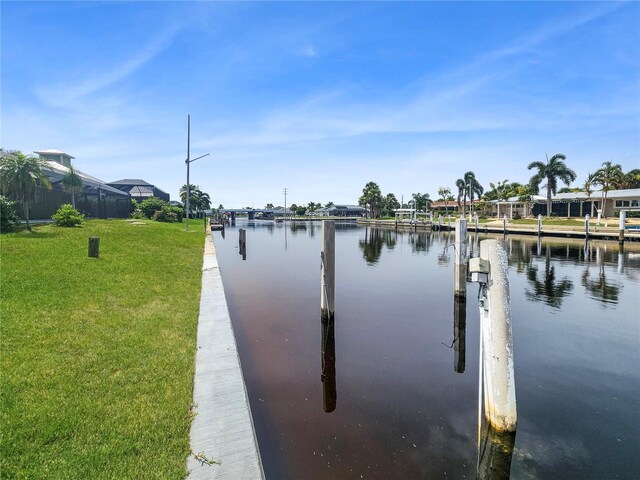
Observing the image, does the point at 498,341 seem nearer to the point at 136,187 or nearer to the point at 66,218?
the point at 66,218

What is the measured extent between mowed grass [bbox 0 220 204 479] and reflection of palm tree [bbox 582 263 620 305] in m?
15.0

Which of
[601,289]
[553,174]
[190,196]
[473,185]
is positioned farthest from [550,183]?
[190,196]

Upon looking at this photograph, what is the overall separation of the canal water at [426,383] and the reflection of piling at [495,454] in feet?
0.07

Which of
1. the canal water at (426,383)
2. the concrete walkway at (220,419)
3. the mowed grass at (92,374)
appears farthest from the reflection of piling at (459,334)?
the mowed grass at (92,374)

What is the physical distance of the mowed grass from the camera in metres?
3.67

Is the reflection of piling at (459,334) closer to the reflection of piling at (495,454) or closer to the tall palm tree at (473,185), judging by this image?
the reflection of piling at (495,454)

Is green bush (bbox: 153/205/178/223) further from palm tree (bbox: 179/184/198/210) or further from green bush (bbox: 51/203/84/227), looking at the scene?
palm tree (bbox: 179/184/198/210)

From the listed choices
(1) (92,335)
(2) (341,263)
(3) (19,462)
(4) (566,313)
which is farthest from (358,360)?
(2) (341,263)

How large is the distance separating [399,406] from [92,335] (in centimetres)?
574

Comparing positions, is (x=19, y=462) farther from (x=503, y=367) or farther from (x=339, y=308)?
(x=339, y=308)

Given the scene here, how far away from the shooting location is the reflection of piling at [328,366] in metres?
6.44

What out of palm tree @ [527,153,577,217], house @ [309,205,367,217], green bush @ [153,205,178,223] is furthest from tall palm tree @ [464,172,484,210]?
green bush @ [153,205,178,223]

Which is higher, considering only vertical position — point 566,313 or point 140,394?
point 140,394

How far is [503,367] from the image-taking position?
4648 millimetres
